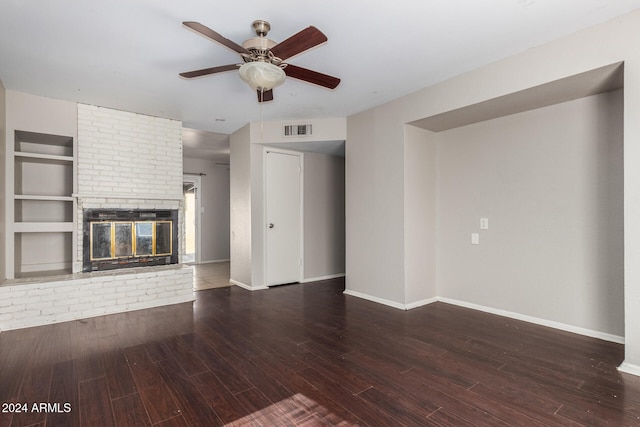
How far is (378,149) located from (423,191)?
0.77 metres

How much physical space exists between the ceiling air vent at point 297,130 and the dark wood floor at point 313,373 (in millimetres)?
2548

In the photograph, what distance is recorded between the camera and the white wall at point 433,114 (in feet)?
7.38

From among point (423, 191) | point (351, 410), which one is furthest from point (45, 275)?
point (423, 191)

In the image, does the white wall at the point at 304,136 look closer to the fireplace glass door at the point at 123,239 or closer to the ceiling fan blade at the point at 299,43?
the fireplace glass door at the point at 123,239

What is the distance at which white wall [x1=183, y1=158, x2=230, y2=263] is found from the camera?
25.2 ft

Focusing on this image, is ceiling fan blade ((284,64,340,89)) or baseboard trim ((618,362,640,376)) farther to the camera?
ceiling fan blade ((284,64,340,89))

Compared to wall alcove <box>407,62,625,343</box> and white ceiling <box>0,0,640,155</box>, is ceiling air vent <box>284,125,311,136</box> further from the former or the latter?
wall alcove <box>407,62,625,343</box>

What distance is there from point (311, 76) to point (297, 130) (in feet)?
6.95

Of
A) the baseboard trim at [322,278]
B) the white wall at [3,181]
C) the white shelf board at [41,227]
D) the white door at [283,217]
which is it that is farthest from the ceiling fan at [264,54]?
the baseboard trim at [322,278]

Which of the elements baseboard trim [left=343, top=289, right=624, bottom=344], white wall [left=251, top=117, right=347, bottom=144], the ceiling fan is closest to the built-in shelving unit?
white wall [left=251, top=117, right=347, bottom=144]

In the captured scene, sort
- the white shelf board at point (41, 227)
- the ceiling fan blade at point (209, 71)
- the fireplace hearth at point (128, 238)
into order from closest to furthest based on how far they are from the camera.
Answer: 1. the ceiling fan blade at point (209, 71)
2. the white shelf board at point (41, 227)
3. the fireplace hearth at point (128, 238)

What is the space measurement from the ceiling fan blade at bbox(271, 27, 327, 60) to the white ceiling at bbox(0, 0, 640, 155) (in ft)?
0.76

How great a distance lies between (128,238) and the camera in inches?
165

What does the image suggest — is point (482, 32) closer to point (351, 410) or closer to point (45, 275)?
point (351, 410)
